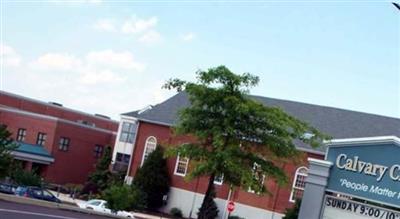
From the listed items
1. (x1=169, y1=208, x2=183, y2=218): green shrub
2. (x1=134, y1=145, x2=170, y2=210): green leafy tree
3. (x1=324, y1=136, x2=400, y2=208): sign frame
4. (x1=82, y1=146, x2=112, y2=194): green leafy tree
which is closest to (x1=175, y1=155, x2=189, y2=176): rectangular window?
(x1=134, y1=145, x2=170, y2=210): green leafy tree

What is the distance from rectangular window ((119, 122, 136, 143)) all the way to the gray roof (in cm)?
303

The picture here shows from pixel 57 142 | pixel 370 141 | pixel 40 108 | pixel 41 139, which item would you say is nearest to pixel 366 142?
pixel 370 141

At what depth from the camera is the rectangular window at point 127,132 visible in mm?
65769

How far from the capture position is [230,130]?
3253cm

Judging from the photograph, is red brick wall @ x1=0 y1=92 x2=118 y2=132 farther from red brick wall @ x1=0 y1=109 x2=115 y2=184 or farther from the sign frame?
the sign frame

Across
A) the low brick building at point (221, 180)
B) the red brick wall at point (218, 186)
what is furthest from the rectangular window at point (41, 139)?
the red brick wall at point (218, 186)

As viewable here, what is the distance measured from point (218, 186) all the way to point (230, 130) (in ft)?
80.6

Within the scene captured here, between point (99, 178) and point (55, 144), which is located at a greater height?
point (55, 144)

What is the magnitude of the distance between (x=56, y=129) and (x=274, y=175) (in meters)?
39.6

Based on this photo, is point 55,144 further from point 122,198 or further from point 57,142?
point 122,198

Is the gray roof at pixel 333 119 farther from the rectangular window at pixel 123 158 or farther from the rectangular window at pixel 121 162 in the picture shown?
the rectangular window at pixel 121 162

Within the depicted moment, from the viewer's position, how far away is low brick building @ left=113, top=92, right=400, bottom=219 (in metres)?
52.3

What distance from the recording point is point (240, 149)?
33594 mm

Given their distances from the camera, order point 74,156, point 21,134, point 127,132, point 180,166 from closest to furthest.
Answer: point 180,166 < point 127,132 < point 21,134 < point 74,156
